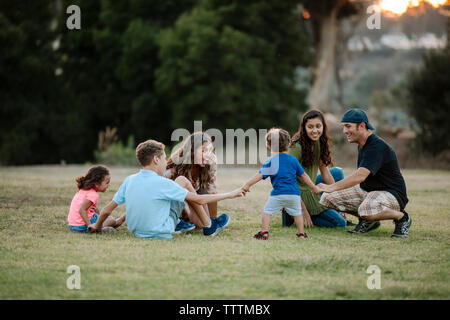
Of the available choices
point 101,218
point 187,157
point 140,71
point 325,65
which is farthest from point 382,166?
point 325,65

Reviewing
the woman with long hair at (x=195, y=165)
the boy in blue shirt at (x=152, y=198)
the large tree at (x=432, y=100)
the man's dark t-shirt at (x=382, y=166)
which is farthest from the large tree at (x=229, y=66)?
the boy in blue shirt at (x=152, y=198)

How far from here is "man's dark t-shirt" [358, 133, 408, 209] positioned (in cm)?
685

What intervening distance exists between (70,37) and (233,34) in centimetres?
782

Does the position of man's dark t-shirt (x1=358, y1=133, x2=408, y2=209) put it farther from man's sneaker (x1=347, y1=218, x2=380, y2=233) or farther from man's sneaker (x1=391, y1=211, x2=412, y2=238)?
man's sneaker (x1=347, y1=218, x2=380, y2=233)

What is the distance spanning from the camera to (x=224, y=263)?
5.33 meters

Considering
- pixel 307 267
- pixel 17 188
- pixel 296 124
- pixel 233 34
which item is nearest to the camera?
pixel 307 267

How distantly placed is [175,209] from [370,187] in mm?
2404

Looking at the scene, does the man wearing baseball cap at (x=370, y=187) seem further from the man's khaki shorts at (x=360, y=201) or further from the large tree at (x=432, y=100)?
the large tree at (x=432, y=100)

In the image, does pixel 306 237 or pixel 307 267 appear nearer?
pixel 307 267

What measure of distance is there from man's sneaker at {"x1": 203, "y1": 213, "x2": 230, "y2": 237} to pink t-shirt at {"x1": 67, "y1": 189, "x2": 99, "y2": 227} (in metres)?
1.34

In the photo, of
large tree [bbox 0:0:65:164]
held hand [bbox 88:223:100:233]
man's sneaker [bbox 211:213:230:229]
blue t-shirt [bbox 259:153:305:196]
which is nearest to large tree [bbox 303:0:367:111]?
large tree [bbox 0:0:65:164]
